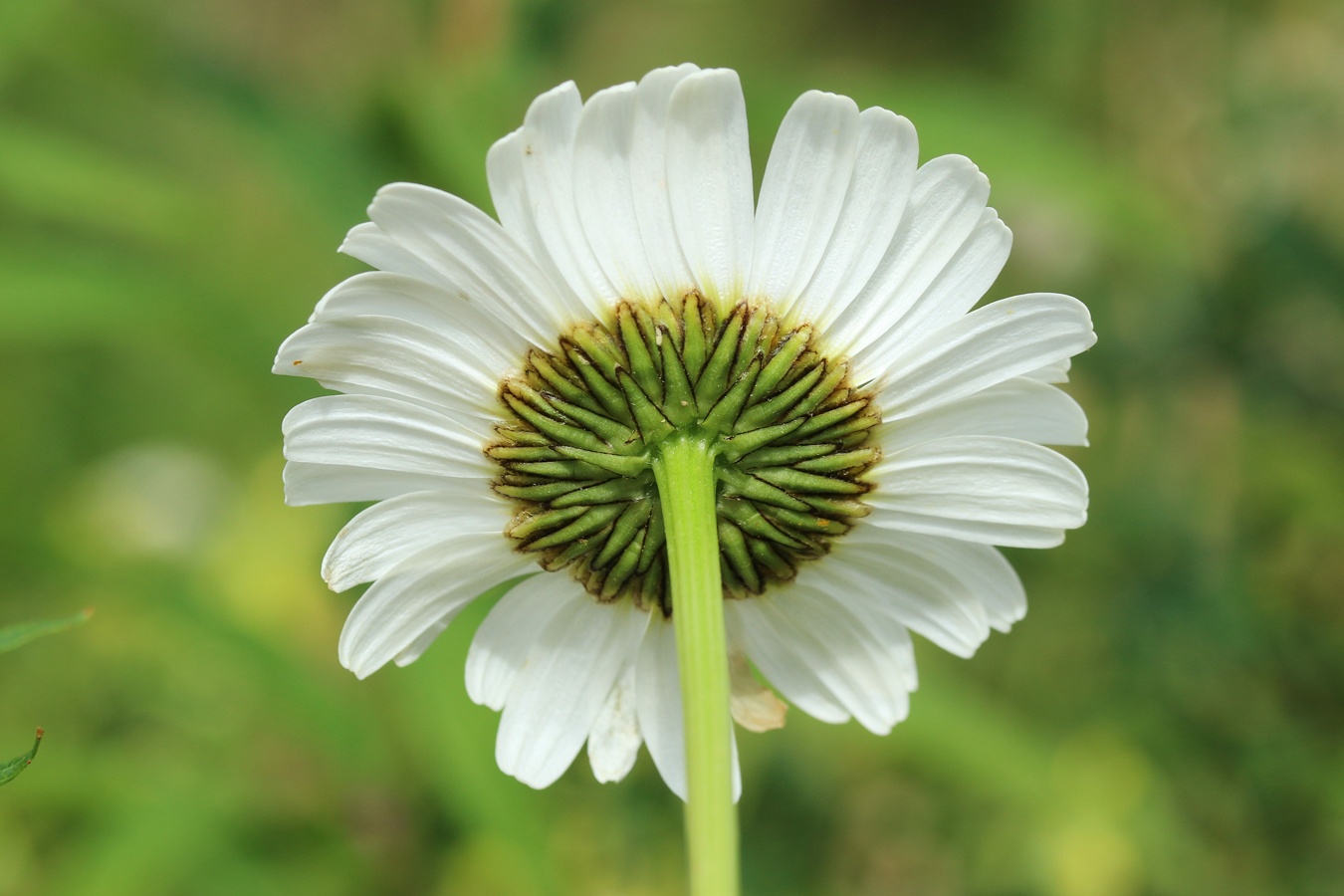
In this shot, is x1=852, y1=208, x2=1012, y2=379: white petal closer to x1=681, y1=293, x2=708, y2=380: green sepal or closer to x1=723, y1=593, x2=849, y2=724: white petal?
x1=681, y1=293, x2=708, y2=380: green sepal

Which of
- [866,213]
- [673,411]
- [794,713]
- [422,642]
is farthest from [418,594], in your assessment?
[794,713]

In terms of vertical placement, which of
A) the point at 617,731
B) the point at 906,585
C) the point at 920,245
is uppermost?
the point at 920,245

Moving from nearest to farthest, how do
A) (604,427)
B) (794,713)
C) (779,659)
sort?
1. (604,427)
2. (779,659)
3. (794,713)

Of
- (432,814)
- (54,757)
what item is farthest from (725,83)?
(54,757)

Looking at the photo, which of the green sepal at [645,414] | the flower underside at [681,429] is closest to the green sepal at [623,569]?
the flower underside at [681,429]

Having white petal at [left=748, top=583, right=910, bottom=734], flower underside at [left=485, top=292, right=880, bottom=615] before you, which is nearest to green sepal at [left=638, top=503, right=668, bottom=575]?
flower underside at [left=485, top=292, right=880, bottom=615]

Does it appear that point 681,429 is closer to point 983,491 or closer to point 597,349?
point 597,349

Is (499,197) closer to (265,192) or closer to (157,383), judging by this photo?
(157,383)
